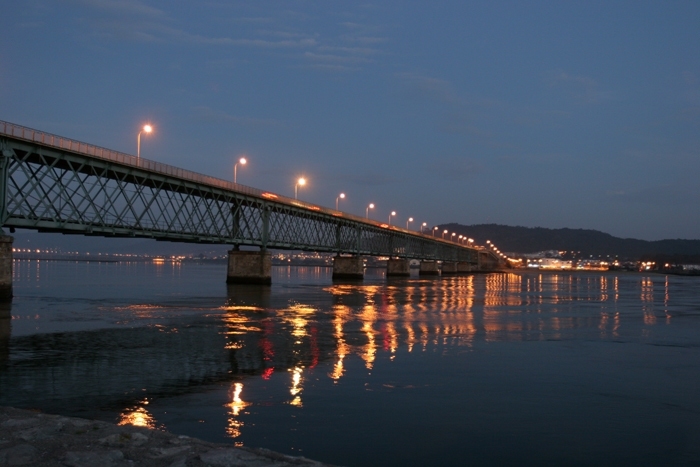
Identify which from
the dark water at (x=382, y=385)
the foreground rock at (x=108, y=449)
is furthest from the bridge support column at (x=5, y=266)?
the foreground rock at (x=108, y=449)

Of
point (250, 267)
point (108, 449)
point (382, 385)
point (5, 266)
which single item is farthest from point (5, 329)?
point (250, 267)

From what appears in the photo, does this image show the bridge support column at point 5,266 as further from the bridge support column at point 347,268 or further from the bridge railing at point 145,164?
the bridge support column at point 347,268

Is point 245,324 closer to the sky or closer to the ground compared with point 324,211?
closer to the ground

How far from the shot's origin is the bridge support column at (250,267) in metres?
85.2

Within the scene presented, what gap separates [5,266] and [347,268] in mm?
81196

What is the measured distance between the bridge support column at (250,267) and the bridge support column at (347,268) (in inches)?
1427

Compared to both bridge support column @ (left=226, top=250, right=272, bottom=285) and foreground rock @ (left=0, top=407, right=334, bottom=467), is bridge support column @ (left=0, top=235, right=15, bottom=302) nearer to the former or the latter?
foreground rock @ (left=0, top=407, right=334, bottom=467)

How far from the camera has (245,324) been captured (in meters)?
34.9

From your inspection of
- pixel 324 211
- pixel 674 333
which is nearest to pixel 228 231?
pixel 324 211

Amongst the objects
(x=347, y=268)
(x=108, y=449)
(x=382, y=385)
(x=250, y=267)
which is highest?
(x=250, y=267)

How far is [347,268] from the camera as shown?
122500mm

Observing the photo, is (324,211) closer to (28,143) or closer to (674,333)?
(28,143)

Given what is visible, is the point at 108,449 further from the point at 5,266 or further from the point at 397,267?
the point at 397,267

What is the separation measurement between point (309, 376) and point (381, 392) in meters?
2.94
